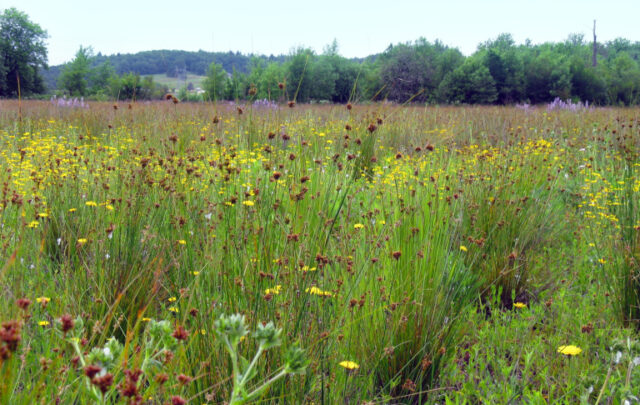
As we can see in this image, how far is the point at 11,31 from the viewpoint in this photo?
164 feet

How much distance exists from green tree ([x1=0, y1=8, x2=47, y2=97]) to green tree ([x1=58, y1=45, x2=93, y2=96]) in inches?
94.6

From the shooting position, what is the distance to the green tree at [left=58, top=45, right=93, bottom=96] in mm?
50250

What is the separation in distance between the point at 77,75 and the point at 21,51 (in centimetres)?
601

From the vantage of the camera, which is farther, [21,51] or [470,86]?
[21,51]

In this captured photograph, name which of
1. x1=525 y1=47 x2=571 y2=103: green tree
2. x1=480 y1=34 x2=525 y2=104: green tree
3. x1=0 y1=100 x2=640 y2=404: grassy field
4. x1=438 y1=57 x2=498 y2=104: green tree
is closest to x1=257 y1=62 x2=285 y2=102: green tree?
x1=0 y1=100 x2=640 y2=404: grassy field

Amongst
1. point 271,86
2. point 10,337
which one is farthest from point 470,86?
point 10,337

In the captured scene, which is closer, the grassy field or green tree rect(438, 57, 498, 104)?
the grassy field

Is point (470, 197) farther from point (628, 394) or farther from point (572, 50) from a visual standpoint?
point (572, 50)

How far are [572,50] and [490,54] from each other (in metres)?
36.9

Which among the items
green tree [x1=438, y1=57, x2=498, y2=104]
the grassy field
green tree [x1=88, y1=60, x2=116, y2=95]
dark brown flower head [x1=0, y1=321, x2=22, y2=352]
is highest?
Result: green tree [x1=88, y1=60, x2=116, y2=95]

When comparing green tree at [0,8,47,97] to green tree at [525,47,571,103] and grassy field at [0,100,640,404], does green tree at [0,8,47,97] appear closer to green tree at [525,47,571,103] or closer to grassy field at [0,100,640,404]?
green tree at [525,47,571,103]

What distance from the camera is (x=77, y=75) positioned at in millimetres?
53531

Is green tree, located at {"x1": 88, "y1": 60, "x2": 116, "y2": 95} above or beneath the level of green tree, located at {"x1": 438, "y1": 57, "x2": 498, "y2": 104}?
above

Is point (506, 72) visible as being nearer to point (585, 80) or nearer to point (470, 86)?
point (470, 86)
